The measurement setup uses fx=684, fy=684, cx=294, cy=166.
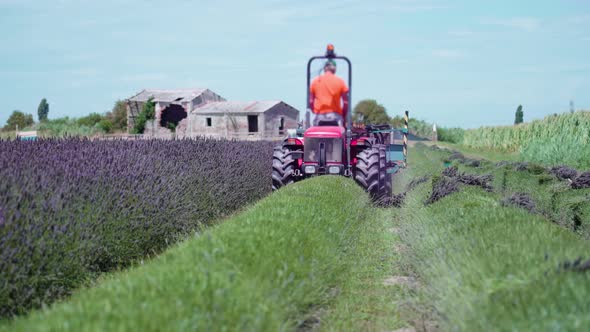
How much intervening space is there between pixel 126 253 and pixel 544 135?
31.7 meters

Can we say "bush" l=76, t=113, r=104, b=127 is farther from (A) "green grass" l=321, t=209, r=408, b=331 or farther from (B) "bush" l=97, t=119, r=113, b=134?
(A) "green grass" l=321, t=209, r=408, b=331

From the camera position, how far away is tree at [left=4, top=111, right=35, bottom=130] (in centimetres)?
7348

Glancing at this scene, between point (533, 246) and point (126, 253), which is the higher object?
point (533, 246)

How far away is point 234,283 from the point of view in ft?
15.2

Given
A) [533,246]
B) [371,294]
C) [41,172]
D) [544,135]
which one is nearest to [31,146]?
[41,172]

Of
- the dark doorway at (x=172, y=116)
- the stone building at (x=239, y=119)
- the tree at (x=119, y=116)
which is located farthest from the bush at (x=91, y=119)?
the stone building at (x=239, y=119)

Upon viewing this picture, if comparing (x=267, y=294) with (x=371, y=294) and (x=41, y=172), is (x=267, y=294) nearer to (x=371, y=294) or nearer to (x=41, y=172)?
(x=371, y=294)

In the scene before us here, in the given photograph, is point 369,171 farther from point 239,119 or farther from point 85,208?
point 239,119

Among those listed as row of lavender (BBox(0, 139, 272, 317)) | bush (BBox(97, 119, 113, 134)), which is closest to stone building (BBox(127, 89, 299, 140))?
bush (BBox(97, 119, 113, 134))

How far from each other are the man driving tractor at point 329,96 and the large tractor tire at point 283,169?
0.96 m

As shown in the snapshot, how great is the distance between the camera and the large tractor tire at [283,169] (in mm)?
13617

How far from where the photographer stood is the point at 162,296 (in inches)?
167

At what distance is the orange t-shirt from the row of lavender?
8.17 ft

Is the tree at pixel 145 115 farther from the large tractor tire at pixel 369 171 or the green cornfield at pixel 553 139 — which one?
the large tractor tire at pixel 369 171
